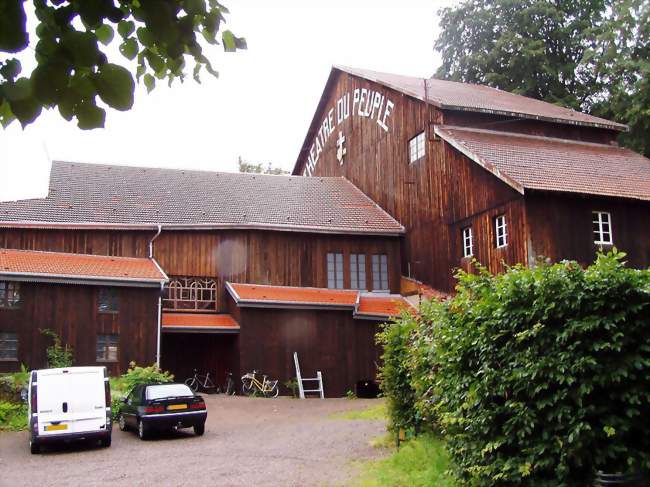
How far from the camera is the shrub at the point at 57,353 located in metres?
23.9

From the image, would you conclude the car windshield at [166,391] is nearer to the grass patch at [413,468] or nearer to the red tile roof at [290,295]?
the grass patch at [413,468]

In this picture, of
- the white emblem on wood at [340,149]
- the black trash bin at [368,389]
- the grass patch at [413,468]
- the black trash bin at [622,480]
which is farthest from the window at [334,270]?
the black trash bin at [622,480]

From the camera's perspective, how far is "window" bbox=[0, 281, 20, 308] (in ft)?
78.1

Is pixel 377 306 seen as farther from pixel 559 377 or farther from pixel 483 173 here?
pixel 559 377

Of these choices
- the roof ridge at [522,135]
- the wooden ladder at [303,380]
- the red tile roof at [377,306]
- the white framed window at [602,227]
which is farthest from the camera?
the roof ridge at [522,135]

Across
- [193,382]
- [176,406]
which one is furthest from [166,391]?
[193,382]

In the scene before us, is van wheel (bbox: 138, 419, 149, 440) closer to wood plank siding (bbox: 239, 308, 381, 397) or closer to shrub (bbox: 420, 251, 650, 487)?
wood plank siding (bbox: 239, 308, 381, 397)

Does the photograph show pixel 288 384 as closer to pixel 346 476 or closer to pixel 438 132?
pixel 438 132

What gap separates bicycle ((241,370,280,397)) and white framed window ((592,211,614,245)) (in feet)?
41.8

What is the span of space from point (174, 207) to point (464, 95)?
14466mm

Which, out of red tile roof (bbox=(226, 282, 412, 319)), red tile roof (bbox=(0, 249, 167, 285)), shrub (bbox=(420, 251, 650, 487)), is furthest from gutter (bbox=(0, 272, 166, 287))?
shrub (bbox=(420, 251, 650, 487))

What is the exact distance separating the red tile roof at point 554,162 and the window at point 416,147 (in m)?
1.81

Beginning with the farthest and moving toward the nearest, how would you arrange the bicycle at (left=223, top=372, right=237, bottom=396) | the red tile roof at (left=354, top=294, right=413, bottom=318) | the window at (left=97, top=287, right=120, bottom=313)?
the red tile roof at (left=354, top=294, right=413, bottom=318)
the bicycle at (left=223, top=372, right=237, bottom=396)
the window at (left=97, top=287, right=120, bottom=313)

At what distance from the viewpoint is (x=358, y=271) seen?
31.0 meters
